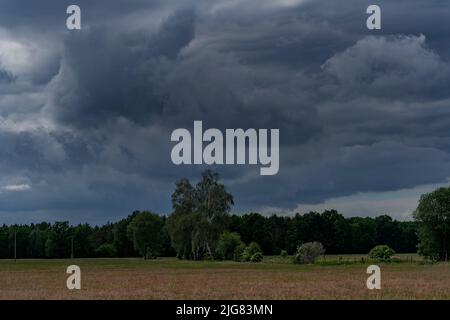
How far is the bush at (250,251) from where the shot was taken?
55.8 metres

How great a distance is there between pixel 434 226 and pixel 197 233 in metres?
46.0

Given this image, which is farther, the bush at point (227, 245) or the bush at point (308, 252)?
the bush at point (308, 252)

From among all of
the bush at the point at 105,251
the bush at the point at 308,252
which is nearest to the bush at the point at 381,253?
the bush at the point at 308,252

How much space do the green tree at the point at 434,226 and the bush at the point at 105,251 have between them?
4801 cm

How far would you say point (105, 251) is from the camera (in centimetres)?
4138

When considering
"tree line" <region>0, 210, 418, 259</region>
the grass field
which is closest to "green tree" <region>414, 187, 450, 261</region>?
"tree line" <region>0, 210, 418, 259</region>

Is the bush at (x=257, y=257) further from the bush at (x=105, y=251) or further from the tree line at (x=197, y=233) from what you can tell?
the bush at (x=105, y=251)

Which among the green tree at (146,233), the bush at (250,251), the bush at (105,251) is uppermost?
the green tree at (146,233)

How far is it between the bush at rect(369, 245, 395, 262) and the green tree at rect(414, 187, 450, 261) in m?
19.4

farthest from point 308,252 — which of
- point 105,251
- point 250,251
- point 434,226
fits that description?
point 434,226

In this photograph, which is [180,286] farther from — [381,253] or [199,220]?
[381,253]
